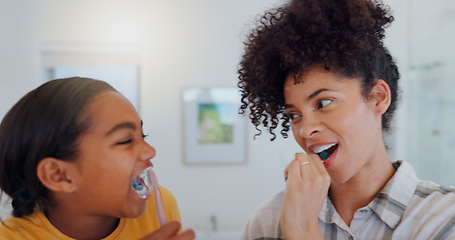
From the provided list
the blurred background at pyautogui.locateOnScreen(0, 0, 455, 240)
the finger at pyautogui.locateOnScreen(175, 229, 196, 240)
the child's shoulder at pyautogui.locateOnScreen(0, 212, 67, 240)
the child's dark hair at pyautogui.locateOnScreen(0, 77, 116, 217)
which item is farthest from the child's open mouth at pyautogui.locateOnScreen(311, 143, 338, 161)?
the blurred background at pyautogui.locateOnScreen(0, 0, 455, 240)

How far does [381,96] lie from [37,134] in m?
0.74

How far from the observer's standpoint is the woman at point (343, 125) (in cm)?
85

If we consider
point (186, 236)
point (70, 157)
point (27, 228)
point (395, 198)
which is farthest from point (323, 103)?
point (27, 228)

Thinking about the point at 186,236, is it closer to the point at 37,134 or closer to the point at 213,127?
the point at 37,134

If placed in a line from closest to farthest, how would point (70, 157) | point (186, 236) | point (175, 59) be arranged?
point (186, 236), point (70, 157), point (175, 59)

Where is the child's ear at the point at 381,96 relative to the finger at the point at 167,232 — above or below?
above

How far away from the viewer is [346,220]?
984mm

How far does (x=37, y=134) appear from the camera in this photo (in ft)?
2.68

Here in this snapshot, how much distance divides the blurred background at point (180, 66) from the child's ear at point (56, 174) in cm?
193

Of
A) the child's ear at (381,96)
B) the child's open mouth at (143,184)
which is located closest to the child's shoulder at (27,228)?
the child's open mouth at (143,184)

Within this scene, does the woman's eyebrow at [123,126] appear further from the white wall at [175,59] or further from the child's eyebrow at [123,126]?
the white wall at [175,59]

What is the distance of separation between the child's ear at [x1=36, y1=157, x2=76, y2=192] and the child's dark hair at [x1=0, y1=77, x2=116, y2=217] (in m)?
0.01

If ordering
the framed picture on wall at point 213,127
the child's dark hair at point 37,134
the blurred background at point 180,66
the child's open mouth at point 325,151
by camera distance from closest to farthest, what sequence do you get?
the child's dark hair at point 37,134, the child's open mouth at point 325,151, the blurred background at point 180,66, the framed picture on wall at point 213,127

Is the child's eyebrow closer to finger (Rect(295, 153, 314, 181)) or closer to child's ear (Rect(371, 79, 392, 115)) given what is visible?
finger (Rect(295, 153, 314, 181))
